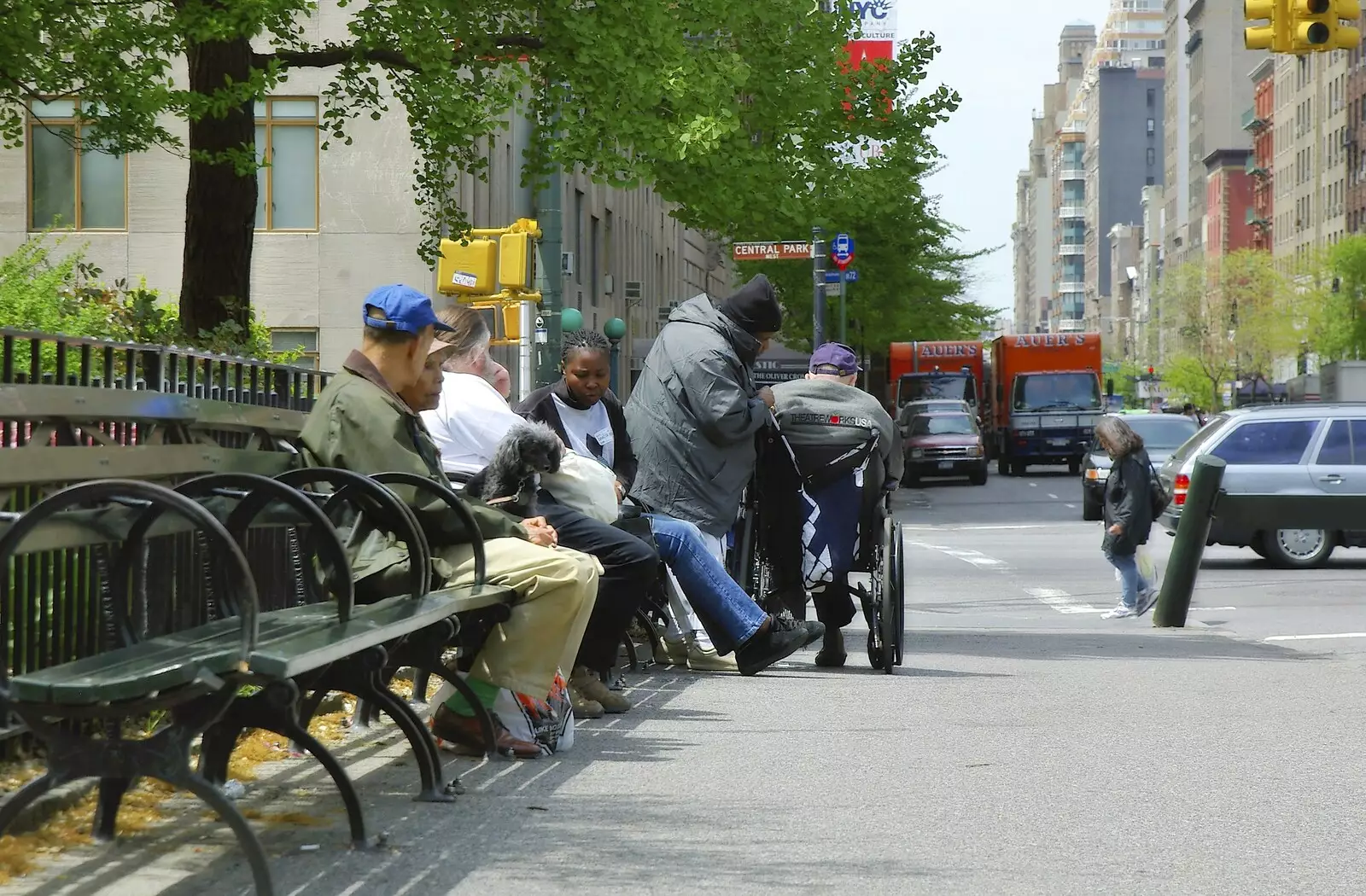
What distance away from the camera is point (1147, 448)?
3225cm

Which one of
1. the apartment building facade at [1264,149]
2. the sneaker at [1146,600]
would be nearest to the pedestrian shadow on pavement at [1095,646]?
the sneaker at [1146,600]

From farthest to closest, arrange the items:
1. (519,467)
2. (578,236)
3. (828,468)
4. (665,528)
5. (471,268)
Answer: (578,236) → (471,268) → (828,468) → (665,528) → (519,467)

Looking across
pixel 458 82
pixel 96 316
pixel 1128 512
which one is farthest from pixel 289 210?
pixel 96 316

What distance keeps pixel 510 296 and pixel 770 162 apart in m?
2.62

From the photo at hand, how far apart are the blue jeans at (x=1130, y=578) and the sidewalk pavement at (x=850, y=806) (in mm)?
6315

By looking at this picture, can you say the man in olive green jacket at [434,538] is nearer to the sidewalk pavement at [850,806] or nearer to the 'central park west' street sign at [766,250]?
the sidewalk pavement at [850,806]

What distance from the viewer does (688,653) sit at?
11000mm

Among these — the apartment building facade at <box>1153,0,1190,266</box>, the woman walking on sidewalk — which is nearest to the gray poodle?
the woman walking on sidewalk

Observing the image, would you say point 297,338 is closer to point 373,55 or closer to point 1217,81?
point 373,55

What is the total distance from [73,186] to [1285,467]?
63.9 feet

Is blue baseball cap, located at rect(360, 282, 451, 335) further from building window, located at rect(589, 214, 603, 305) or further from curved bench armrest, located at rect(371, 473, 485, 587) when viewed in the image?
building window, located at rect(589, 214, 603, 305)

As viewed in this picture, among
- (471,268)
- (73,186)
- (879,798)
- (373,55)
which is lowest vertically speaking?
(879,798)

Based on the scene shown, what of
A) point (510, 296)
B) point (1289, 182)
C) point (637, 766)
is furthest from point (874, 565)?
point (1289, 182)

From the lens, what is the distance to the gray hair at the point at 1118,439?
16.6 m
